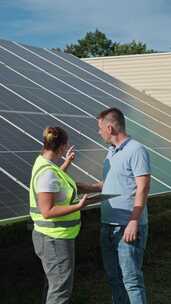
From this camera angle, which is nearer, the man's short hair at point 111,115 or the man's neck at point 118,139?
the man's short hair at point 111,115

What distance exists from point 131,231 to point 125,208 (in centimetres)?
27

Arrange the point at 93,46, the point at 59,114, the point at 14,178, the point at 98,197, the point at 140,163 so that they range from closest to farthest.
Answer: the point at 98,197 < the point at 140,163 < the point at 14,178 < the point at 59,114 < the point at 93,46

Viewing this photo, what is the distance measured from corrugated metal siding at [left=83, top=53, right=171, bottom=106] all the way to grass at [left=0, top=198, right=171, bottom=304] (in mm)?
14885

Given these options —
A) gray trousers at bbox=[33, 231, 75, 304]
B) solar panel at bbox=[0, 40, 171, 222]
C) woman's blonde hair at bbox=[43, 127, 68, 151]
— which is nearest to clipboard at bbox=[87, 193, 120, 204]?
gray trousers at bbox=[33, 231, 75, 304]

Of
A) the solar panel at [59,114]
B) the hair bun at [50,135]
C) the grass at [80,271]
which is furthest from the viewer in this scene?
the solar panel at [59,114]

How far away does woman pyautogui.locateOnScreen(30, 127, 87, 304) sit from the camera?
482 cm

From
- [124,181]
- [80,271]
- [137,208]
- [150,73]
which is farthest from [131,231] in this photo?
[150,73]

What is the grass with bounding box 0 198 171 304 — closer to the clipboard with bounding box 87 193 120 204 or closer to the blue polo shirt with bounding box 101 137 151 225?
the blue polo shirt with bounding box 101 137 151 225

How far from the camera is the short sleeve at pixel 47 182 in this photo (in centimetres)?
482

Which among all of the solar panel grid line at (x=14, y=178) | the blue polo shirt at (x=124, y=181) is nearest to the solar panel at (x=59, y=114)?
the solar panel grid line at (x=14, y=178)

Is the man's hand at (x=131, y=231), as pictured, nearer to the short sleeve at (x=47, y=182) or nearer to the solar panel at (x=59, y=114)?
the short sleeve at (x=47, y=182)

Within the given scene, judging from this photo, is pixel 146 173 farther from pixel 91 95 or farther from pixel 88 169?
pixel 91 95

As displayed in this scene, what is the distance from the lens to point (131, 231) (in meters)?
5.05

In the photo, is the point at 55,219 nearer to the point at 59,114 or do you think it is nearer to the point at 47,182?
the point at 47,182
